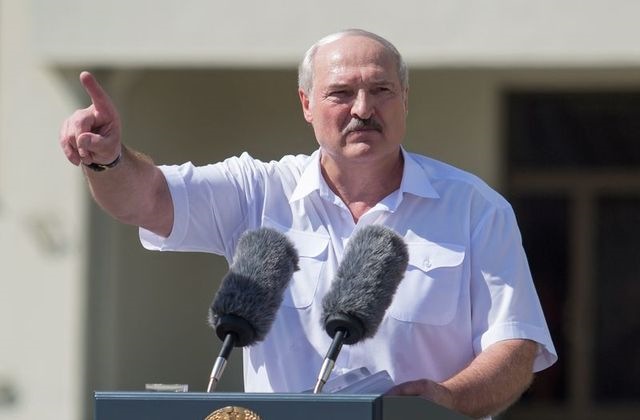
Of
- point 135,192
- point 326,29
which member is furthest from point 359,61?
point 326,29

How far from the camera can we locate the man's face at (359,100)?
3287mm

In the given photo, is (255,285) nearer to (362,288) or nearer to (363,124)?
(362,288)

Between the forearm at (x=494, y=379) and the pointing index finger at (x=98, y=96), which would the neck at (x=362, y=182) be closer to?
the forearm at (x=494, y=379)

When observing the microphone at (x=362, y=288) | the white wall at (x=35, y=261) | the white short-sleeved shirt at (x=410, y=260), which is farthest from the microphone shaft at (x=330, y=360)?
the white wall at (x=35, y=261)

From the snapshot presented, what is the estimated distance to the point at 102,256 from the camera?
10.2m

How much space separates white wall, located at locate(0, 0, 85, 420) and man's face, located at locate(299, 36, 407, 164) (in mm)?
6518

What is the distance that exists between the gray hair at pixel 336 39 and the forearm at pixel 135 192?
0.39 metres

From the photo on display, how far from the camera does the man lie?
10.8 feet

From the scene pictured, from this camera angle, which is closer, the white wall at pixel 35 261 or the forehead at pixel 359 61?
the forehead at pixel 359 61

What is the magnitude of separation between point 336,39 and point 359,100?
173 mm

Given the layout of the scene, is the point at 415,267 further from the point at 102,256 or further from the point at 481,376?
the point at 102,256

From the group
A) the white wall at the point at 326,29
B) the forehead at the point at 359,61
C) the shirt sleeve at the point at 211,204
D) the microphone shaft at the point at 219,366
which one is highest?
the white wall at the point at 326,29

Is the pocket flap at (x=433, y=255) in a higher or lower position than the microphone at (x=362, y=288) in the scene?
higher

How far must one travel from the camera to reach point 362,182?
3516mm
